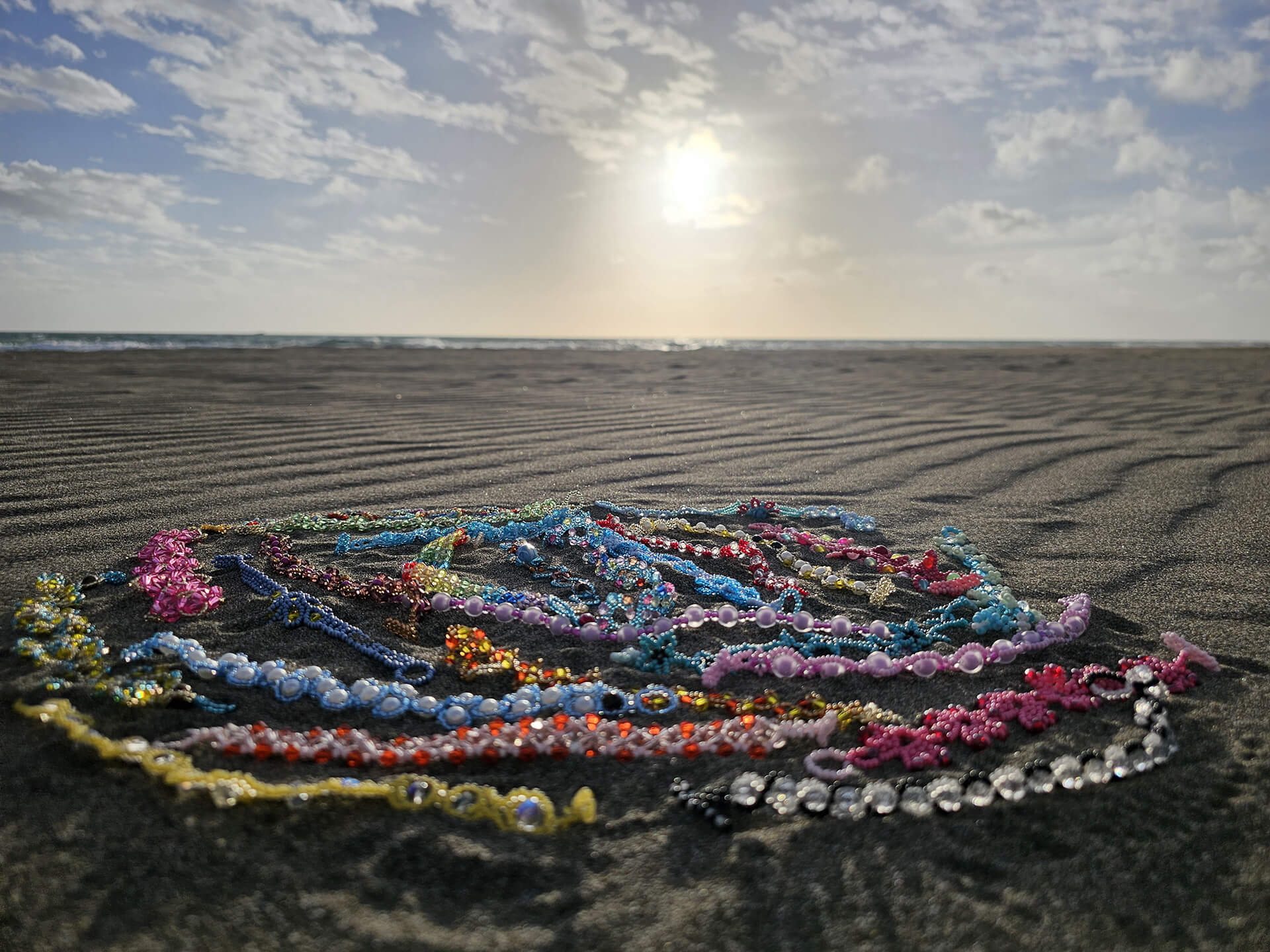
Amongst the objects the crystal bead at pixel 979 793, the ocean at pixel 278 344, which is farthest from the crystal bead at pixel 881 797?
the ocean at pixel 278 344

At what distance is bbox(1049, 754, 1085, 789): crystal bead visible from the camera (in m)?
1.56

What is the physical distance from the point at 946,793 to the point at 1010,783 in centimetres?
15

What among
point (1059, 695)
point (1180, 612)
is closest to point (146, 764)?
point (1059, 695)

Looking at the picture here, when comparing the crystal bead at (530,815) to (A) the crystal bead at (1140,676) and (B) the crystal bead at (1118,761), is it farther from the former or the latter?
(A) the crystal bead at (1140,676)

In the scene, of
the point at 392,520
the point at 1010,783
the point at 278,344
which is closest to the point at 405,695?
the point at 1010,783

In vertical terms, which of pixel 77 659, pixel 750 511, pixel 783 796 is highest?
pixel 750 511

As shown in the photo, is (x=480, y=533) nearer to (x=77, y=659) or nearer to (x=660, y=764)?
(x=77, y=659)

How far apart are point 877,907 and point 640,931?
418 millimetres

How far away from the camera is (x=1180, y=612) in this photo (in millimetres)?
2414

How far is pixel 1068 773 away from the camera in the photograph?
158 centimetres

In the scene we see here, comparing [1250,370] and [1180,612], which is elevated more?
[1250,370]

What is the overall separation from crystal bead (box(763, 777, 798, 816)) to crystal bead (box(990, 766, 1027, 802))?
42cm

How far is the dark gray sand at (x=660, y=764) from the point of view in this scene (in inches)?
48.0

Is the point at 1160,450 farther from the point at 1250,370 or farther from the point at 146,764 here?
the point at 1250,370
